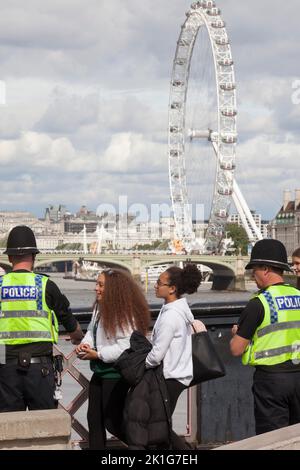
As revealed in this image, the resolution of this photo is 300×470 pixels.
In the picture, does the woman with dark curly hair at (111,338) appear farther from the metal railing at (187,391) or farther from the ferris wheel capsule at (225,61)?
the ferris wheel capsule at (225,61)

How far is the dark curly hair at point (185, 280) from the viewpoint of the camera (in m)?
5.06

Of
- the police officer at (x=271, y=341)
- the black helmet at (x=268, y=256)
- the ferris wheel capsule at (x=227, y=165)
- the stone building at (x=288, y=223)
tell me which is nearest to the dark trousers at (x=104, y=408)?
the police officer at (x=271, y=341)

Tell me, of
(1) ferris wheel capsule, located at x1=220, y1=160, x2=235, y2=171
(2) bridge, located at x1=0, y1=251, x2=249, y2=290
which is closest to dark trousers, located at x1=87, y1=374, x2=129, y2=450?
(1) ferris wheel capsule, located at x1=220, y1=160, x2=235, y2=171

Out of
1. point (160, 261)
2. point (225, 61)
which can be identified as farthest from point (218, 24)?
point (160, 261)

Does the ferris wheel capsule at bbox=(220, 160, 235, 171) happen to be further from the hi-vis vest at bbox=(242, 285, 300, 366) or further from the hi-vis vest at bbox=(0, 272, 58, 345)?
the hi-vis vest at bbox=(242, 285, 300, 366)

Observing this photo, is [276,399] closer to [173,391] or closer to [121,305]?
[173,391]

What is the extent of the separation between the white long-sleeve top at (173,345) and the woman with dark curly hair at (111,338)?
0.13m

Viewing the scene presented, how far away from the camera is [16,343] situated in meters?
5.11

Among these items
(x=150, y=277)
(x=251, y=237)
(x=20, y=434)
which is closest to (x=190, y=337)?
(x=20, y=434)

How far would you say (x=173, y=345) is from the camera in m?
4.90

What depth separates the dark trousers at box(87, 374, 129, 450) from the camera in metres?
5.02

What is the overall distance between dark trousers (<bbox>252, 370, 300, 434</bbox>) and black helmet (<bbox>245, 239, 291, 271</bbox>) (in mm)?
476

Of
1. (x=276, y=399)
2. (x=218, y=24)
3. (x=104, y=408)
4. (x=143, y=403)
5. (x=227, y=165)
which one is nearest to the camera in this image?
(x=143, y=403)

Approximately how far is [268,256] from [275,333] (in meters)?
0.34
